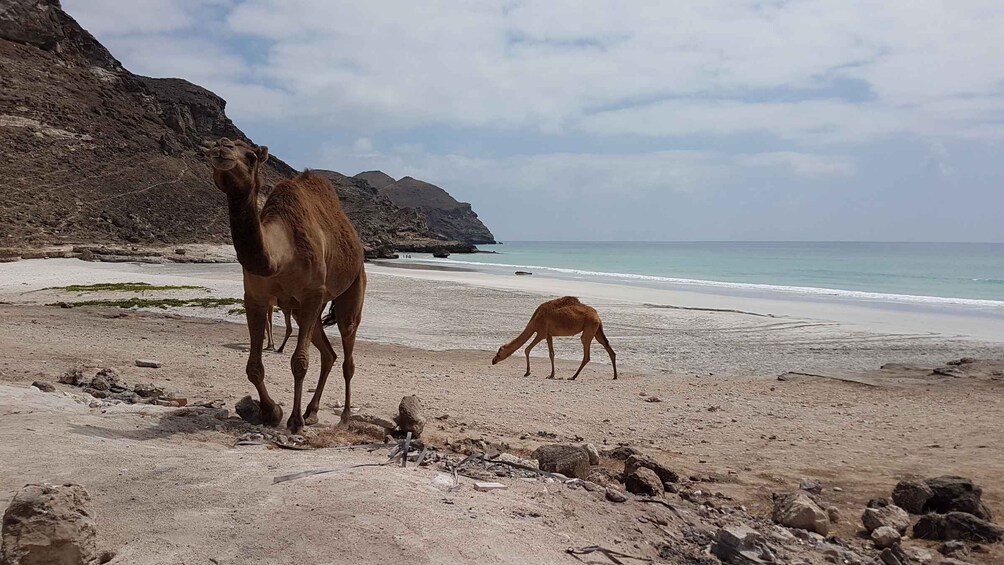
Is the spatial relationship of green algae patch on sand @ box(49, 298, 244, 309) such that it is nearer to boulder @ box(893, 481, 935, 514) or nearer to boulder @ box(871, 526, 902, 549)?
boulder @ box(893, 481, 935, 514)

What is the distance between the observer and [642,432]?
28.9 ft

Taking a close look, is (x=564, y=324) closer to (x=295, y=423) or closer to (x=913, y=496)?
(x=295, y=423)

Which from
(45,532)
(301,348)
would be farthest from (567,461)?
(45,532)

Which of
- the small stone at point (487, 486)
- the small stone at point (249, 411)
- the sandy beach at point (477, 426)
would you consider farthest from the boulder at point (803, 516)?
the small stone at point (249, 411)

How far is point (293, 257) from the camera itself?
21.4ft

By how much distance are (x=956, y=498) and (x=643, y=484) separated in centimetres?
265

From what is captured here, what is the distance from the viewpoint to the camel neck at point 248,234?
18.5 ft

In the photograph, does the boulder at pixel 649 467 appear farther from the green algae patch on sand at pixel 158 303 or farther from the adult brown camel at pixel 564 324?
the green algae patch on sand at pixel 158 303

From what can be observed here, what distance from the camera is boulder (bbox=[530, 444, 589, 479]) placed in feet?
19.0

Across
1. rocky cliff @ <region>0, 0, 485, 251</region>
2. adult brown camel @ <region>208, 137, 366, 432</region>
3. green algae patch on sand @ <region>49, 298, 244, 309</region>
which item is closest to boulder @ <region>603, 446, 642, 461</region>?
adult brown camel @ <region>208, 137, 366, 432</region>

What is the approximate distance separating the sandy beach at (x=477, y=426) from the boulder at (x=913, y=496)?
41 centimetres

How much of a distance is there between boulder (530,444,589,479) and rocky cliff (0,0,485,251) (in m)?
50.0

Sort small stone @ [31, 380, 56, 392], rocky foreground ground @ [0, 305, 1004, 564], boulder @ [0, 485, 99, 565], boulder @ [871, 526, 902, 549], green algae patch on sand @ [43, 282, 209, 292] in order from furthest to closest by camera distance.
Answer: green algae patch on sand @ [43, 282, 209, 292]
small stone @ [31, 380, 56, 392]
boulder @ [871, 526, 902, 549]
rocky foreground ground @ [0, 305, 1004, 564]
boulder @ [0, 485, 99, 565]

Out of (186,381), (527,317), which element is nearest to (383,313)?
(527,317)
